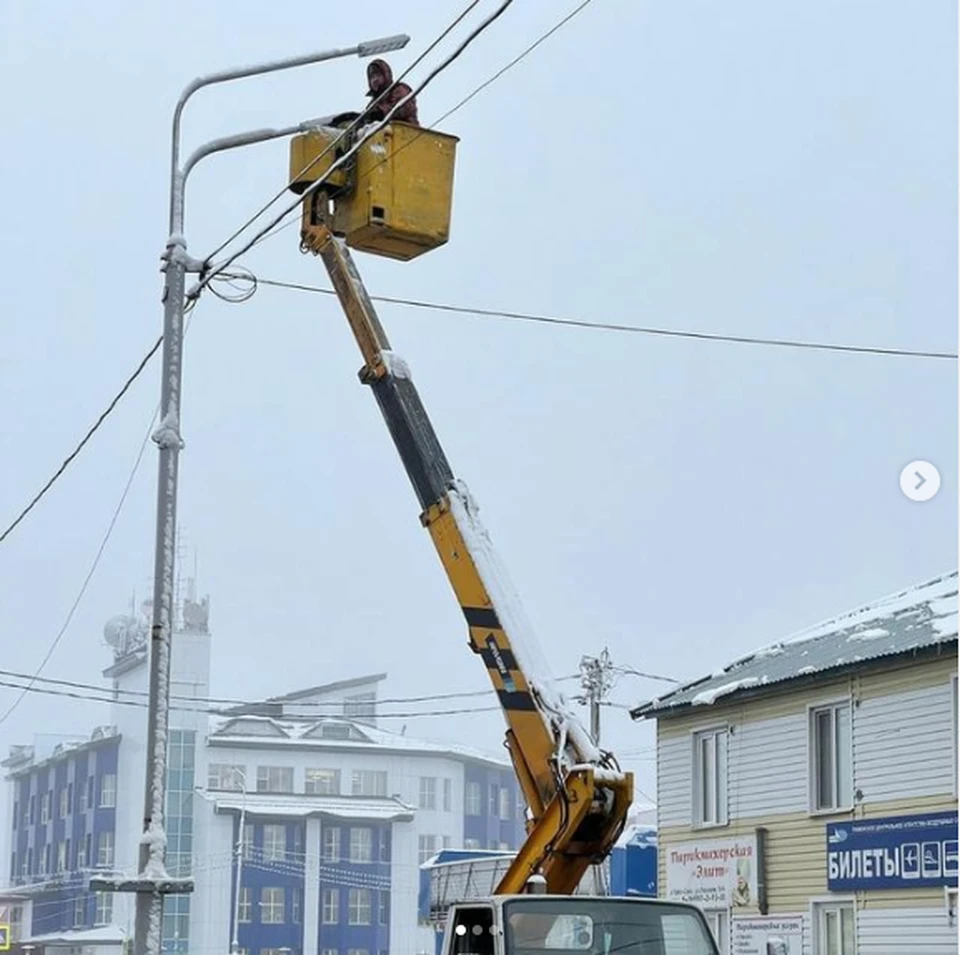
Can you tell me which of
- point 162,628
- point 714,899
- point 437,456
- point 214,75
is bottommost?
point 714,899

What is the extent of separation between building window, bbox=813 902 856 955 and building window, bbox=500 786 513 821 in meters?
90.3

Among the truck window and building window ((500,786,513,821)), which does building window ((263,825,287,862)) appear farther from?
the truck window

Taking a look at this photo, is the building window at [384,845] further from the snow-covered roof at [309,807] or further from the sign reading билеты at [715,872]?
the sign reading билеты at [715,872]

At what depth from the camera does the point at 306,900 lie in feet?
326

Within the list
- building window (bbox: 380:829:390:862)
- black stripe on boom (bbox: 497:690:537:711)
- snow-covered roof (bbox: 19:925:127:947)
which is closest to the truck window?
black stripe on boom (bbox: 497:690:537:711)

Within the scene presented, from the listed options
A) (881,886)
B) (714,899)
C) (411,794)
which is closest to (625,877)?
(714,899)

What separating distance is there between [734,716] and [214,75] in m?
15.2

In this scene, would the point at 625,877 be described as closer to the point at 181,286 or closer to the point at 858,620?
the point at 858,620

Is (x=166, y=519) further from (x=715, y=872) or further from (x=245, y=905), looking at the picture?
(x=245, y=905)

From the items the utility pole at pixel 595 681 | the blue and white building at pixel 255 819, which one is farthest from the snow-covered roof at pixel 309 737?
the utility pole at pixel 595 681

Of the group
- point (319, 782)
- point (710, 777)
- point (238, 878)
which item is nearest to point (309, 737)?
point (319, 782)

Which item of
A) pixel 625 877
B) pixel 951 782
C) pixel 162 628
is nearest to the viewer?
pixel 162 628

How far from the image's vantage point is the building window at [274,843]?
101 m

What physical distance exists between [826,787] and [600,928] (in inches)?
583
